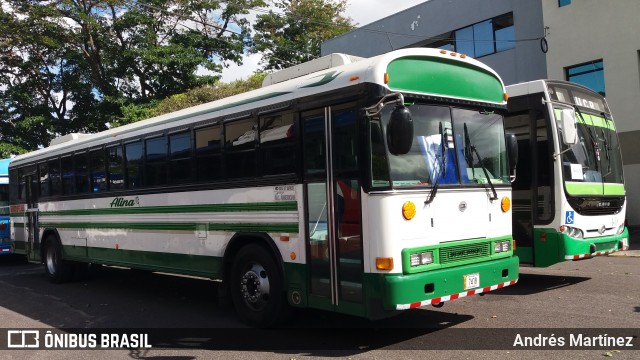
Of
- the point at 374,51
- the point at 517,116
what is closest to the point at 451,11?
the point at 374,51

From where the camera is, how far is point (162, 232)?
8805 mm

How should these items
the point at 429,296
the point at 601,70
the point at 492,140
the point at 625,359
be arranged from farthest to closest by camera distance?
the point at 601,70 < the point at 492,140 < the point at 429,296 < the point at 625,359

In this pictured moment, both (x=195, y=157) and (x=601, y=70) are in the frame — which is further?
(x=601, y=70)

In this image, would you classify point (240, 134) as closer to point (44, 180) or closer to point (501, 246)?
point (501, 246)

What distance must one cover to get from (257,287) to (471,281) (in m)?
2.66

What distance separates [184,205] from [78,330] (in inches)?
88.7

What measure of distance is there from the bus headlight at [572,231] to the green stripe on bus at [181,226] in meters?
4.43

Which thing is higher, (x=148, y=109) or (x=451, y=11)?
(x=451, y=11)

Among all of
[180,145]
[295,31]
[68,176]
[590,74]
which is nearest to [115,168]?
[68,176]

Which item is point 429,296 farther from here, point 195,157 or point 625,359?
point 195,157

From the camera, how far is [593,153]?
904cm

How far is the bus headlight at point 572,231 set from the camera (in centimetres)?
830

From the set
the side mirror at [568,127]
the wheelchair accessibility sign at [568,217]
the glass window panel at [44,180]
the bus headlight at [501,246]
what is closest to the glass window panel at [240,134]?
the bus headlight at [501,246]

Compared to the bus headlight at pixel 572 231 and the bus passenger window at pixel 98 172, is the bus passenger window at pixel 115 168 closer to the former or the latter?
the bus passenger window at pixel 98 172
